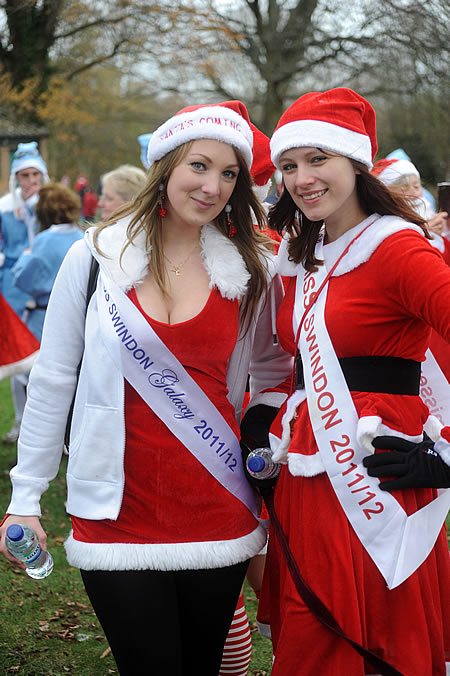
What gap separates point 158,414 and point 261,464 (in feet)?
1.13

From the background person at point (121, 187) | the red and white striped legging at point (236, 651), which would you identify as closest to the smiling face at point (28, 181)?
the background person at point (121, 187)

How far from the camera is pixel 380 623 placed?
2297 millimetres

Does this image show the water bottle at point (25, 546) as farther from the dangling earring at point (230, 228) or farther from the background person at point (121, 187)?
the background person at point (121, 187)

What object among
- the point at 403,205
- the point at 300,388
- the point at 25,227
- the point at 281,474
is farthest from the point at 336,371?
the point at 25,227

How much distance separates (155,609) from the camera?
91.9 inches

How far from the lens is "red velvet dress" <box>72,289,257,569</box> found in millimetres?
2371

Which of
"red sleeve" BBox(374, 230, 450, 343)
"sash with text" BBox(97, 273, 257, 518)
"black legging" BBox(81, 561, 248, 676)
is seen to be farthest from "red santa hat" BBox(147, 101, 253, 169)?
"black legging" BBox(81, 561, 248, 676)

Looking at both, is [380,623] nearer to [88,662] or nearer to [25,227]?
[88,662]

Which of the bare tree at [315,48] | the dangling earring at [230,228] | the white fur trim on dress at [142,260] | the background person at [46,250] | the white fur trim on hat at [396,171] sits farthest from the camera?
the bare tree at [315,48]

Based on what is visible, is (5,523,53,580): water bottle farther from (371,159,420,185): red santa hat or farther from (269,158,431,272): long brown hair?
(371,159,420,185): red santa hat

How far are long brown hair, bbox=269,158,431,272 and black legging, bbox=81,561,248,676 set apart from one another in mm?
983

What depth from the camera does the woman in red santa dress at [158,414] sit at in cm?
236

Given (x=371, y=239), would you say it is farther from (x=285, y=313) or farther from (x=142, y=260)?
(x=142, y=260)

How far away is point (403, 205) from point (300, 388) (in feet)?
2.05
